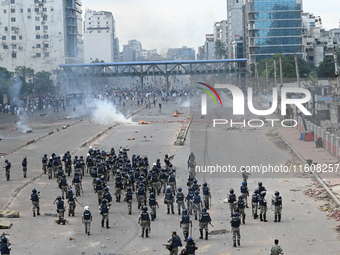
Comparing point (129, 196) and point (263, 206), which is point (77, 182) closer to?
point (129, 196)

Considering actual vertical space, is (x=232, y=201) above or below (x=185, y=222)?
above

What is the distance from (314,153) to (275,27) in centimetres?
10888

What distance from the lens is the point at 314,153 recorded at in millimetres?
33312

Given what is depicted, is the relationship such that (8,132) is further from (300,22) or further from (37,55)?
(300,22)

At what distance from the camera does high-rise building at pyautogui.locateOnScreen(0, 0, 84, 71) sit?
126m

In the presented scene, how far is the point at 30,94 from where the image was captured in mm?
94125

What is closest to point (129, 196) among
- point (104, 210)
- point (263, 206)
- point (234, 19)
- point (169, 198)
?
point (169, 198)

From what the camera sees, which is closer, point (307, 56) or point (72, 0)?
point (72, 0)

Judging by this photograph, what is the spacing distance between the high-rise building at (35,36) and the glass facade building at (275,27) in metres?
53.0

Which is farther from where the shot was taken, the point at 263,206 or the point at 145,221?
the point at 263,206

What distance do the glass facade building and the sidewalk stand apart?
9635cm

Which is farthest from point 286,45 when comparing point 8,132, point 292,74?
point 8,132

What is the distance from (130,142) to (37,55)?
91.4 metres

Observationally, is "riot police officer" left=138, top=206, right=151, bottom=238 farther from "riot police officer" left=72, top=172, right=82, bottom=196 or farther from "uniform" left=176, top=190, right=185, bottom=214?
"riot police officer" left=72, top=172, right=82, bottom=196
